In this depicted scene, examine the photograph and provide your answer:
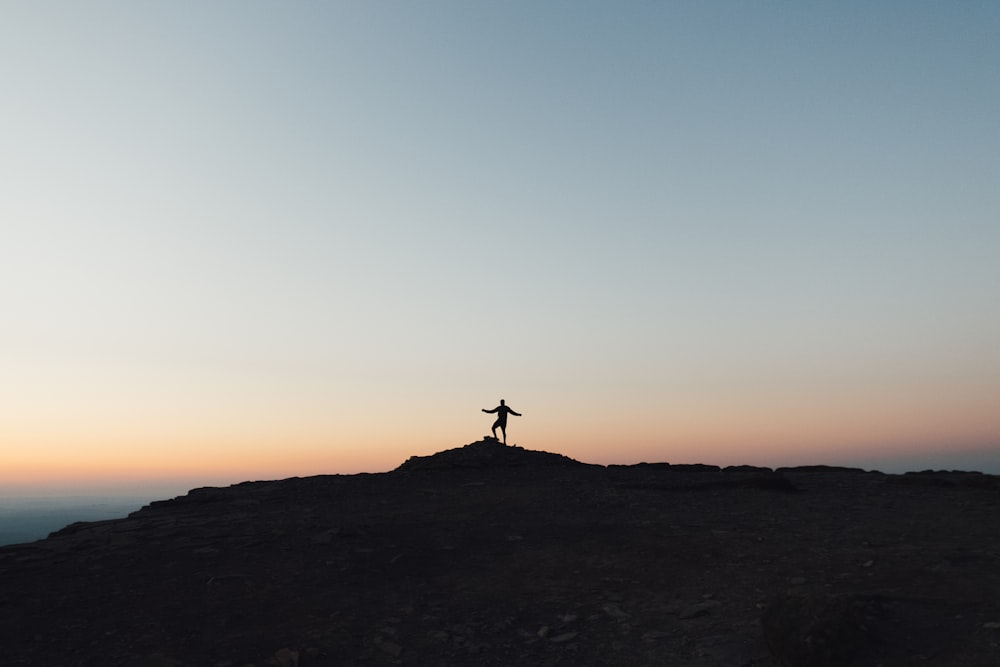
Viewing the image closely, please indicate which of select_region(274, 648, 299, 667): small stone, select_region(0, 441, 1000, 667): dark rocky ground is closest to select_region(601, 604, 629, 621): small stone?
select_region(0, 441, 1000, 667): dark rocky ground

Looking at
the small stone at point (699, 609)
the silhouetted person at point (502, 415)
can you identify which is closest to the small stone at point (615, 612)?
the small stone at point (699, 609)

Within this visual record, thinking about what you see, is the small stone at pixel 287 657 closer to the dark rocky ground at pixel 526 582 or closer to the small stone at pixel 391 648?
the dark rocky ground at pixel 526 582

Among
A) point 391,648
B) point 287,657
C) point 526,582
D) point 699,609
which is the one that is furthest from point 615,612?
point 287,657

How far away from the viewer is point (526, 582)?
10922 mm

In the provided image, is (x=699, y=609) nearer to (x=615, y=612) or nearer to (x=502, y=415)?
(x=615, y=612)

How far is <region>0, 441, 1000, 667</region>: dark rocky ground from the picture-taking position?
26.9ft

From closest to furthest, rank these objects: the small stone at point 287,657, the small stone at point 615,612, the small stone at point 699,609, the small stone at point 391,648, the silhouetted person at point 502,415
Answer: the small stone at point 287,657
the small stone at point 391,648
the small stone at point 699,609
the small stone at point 615,612
the silhouetted person at point 502,415

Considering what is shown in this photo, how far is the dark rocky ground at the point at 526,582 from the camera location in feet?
26.9

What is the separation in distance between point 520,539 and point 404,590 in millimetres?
3065

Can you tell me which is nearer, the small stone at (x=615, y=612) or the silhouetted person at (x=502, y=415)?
the small stone at (x=615, y=612)

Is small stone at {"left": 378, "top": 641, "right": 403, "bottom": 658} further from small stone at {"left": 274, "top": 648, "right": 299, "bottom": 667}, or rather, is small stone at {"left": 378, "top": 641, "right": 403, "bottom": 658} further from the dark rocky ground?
small stone at {"left": 274, "top": 648, "right": 299, "bottom": 667}

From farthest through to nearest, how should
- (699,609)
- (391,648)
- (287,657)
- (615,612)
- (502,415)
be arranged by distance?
(502,415)
(615,612)
(699,609)
(391,648)
(287,657)

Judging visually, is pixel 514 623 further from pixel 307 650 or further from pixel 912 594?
pixel 912 594

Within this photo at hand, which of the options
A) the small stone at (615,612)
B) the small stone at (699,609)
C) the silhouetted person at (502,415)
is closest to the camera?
the small stone at (699,609)
